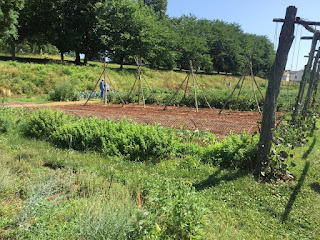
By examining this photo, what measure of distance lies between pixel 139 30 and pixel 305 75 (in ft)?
88.5

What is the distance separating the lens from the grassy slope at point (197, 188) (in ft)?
8.71

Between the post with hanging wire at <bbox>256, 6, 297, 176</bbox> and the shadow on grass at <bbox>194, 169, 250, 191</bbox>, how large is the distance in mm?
300

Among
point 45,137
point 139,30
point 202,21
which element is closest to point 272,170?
point 45,137

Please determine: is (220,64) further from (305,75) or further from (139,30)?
(305,75)

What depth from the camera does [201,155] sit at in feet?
15.8

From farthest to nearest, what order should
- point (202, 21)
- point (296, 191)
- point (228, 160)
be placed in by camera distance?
point (202, 21)
point (228, 160)
point (296, 191)

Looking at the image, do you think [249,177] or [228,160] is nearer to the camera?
[249,177]

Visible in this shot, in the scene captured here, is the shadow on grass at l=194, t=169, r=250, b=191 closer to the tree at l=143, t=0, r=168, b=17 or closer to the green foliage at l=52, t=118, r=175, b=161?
the green foliage at l=52, t=118, r=175, b=161

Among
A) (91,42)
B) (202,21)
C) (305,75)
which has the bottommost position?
(305,75)

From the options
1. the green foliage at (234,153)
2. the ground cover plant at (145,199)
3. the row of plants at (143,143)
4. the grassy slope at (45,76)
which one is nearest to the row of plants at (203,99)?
the grassy slope at (45,76)

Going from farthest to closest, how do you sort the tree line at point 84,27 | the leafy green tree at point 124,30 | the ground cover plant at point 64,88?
1. the leafy green tree at point 124,30
2. the tree line at point 84,27
3. the ground cover plant at point 64,88

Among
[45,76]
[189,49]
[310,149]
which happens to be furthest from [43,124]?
[189,49]

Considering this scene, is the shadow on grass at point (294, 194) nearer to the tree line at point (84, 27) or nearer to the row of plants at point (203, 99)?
the row of plants at point (203, 99)

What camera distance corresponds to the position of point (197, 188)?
3674 mm
